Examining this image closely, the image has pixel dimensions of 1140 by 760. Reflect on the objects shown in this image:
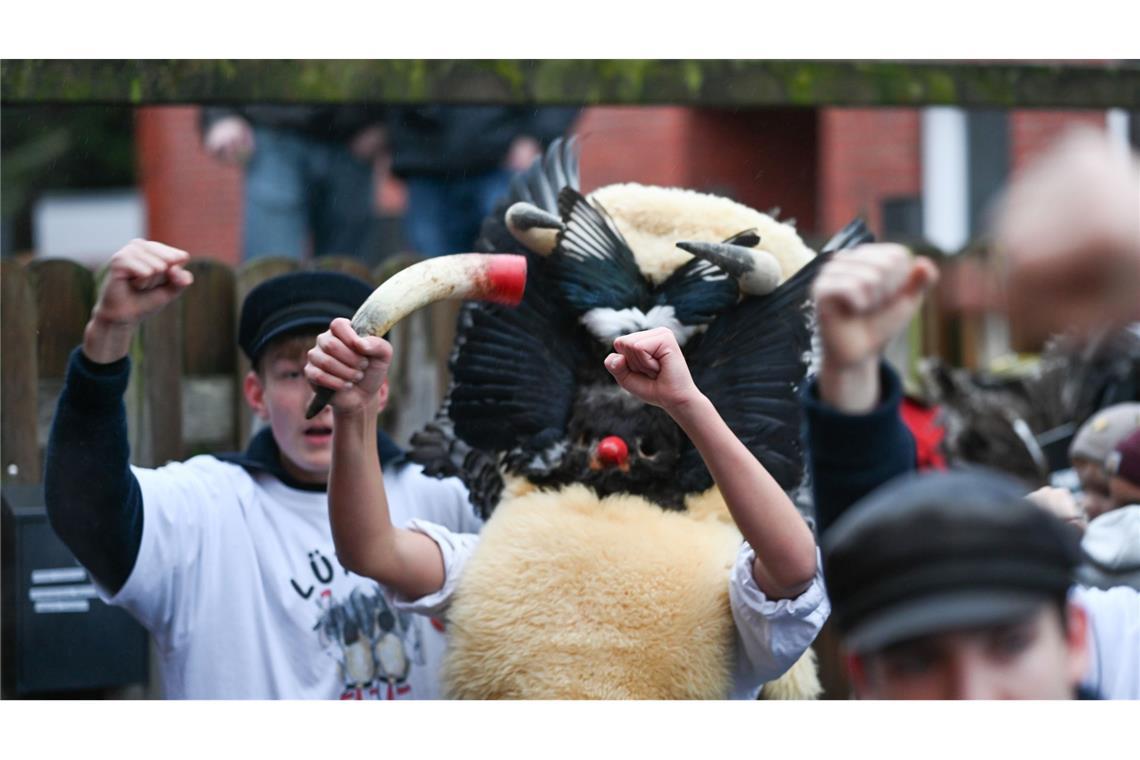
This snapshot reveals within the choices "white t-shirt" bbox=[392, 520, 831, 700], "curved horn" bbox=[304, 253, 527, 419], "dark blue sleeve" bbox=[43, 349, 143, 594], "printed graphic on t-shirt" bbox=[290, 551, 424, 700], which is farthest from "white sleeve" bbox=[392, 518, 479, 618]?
"dark blue sleeve" bbox=[43, 349, 143, 594]

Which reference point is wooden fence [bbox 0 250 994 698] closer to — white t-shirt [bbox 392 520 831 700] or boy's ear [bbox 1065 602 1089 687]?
white t-shirt [bbox 392 520 831 700]

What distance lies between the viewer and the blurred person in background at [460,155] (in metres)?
2.20

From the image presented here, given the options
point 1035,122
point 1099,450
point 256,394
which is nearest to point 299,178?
point 256,394

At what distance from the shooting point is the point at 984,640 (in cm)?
113

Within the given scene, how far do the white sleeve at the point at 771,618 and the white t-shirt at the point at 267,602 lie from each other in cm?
38

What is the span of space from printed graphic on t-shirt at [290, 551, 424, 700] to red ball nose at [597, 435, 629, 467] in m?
0.35

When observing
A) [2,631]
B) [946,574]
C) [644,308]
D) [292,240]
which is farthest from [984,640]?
[292,240]

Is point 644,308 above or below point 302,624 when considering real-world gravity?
above

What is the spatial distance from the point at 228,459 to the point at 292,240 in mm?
1235

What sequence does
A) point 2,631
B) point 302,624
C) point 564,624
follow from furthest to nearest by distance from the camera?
point 2,631 → point 302,624 → point 564,624

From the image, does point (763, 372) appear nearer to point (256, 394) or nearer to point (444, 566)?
point (444, 566)

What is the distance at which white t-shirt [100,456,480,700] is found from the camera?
1800 mm

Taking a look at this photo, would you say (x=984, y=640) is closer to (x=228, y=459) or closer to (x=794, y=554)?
(x=794, y=554)

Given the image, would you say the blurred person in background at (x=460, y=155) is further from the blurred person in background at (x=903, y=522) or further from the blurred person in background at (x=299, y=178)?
the blurred person in background at (x=903, y=522)
